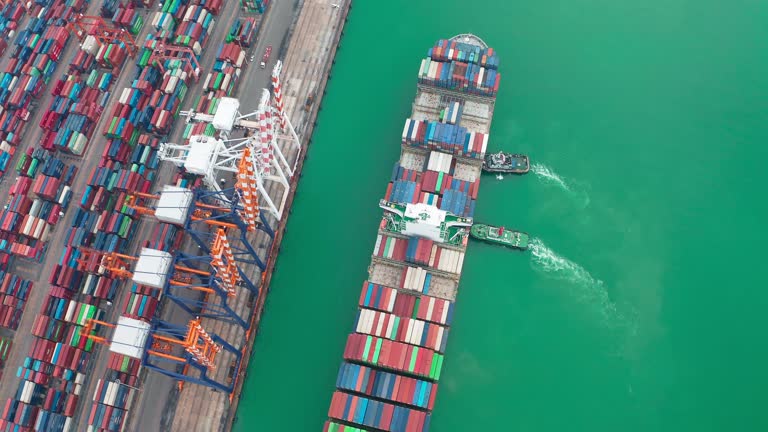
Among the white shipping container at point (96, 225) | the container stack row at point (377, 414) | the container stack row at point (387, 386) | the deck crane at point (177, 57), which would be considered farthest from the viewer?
the deck crane at point (177, 57)

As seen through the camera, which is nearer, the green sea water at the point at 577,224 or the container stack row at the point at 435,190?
the green sea water at the point at 577,224

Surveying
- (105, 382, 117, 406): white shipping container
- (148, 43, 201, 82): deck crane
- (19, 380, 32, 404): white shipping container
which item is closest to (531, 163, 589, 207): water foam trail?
(148, 43, 201, 82): deck crane

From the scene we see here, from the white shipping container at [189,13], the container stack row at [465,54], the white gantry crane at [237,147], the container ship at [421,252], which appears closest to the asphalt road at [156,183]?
the white shipping container at [189,13]

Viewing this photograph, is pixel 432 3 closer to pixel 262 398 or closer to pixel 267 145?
pixel 267 145

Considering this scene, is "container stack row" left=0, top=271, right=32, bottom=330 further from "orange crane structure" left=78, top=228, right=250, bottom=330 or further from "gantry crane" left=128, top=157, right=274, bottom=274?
"gantry crane" left=128, top=157, right=274, bottom=274

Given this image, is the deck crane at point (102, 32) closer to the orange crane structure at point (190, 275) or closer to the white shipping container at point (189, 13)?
the white shipping container at point (189, 13)

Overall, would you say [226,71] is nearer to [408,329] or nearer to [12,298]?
[12,298]
